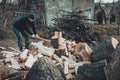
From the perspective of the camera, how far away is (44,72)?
8062 millimetres

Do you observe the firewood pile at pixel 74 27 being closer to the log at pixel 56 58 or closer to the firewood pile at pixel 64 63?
the firewood pile at pixel 64 63

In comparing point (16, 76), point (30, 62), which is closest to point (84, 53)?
point (30, 62)

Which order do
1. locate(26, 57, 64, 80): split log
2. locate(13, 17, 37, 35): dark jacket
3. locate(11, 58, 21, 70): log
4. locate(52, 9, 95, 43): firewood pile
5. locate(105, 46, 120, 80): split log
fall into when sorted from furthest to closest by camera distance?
locate(52, 9, 95, 43): firewood pile → locate(13, 17, 37, 35): dark jacket → locate(11, 58, 21, 70): log → locate(26, 57, 64, 80): split log → locate(105, 46, 120, 80): split log

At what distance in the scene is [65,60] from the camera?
36.0 feet

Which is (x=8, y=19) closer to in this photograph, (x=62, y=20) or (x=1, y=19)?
(x=1, y=19)

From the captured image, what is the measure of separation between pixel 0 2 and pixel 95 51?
37.0 feet

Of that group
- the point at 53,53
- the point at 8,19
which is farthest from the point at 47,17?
the point at 53,53

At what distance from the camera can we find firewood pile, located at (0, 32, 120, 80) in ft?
26.5

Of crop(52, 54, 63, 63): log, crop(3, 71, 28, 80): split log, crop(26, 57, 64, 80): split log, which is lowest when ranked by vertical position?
crop(52, 54, 63, 63): log

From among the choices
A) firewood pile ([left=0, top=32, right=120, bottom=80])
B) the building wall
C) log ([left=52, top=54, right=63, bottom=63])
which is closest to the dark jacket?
firewood pile ([left=0, top=32, right=120, bottom=80])

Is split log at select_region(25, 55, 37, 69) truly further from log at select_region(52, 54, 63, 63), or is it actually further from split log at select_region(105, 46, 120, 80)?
split log at select_region(105, 46, 120, 80)

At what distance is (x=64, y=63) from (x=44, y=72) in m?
2.33

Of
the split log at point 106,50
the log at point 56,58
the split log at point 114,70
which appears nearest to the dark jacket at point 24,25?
the log at point 56,58

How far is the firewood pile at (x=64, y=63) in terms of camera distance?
808 cm
